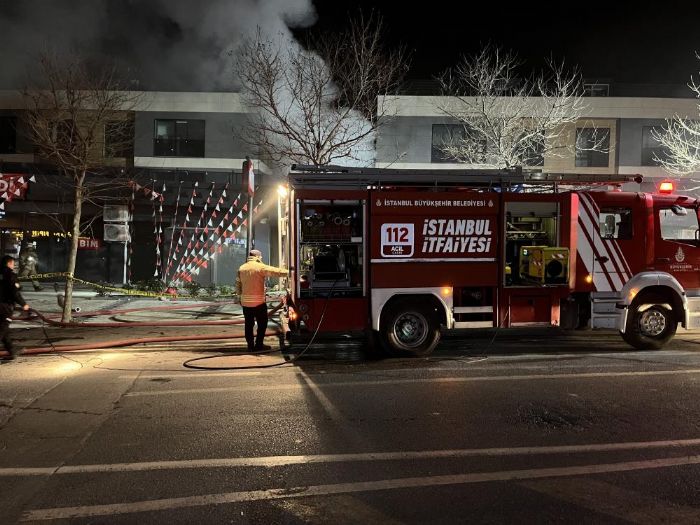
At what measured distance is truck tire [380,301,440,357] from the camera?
26.9 feet

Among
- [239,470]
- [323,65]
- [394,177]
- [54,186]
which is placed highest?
[323,65]

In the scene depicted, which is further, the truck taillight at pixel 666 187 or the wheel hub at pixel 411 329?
the truck taillight at pixel 666 187

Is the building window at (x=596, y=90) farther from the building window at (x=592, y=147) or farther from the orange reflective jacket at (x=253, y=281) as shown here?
the orange reflective jacket at (x=253, y=281)

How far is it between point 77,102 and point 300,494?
37.0 ft

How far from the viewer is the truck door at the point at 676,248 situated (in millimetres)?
8789

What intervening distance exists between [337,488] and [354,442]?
0.92 metres

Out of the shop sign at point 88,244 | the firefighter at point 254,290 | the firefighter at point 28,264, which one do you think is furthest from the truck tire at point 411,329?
the shop sign at point 88,244

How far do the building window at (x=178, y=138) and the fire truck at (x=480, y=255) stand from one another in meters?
15.8

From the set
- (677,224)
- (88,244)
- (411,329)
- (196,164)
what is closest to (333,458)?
(411,329)

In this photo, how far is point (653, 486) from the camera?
3766mm

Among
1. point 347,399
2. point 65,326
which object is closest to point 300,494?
point 347,399

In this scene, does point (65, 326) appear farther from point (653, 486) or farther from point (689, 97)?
point (689, 97)

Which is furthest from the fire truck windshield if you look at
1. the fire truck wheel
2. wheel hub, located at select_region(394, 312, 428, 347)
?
wheel hub, located at select_region(394, 312, 428, 347)

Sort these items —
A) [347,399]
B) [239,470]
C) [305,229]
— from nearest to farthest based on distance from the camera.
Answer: [239,470]
[347,399]
[305,229]
